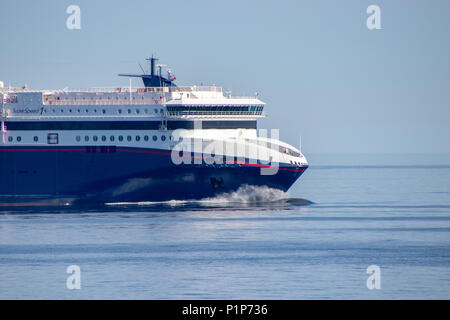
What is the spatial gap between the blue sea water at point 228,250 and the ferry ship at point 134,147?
1.46 meters

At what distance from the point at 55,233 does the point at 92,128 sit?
13.5 meters

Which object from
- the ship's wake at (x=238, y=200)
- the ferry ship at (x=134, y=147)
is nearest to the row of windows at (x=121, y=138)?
the ferry ship at (x=134, y=147)

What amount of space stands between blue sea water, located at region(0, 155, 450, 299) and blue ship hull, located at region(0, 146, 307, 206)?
104 centimetres

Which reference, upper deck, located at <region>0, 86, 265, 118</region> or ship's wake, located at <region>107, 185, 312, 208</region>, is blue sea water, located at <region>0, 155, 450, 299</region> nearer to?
ship's wake, located at <region>107, 185, 312, 208</region>

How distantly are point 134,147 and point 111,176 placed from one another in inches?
107

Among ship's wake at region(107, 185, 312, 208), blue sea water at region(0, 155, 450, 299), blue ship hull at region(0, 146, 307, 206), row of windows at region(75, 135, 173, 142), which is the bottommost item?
blue sea water at region(0, 155, 450, 299)

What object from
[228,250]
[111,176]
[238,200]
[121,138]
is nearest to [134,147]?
[121,138]

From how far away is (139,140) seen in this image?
71.8 m

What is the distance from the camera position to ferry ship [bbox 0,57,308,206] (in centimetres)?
7119

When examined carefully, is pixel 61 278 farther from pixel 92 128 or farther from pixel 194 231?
pixel 92 128

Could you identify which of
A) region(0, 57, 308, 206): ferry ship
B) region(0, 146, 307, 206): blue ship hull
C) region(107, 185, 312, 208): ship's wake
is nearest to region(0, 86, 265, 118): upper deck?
region(0, 57, 308, 206): ferry ship

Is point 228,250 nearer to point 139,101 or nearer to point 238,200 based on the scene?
point 238,200

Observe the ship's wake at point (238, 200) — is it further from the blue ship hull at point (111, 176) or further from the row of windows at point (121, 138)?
the row of windows at point (121, 138)
